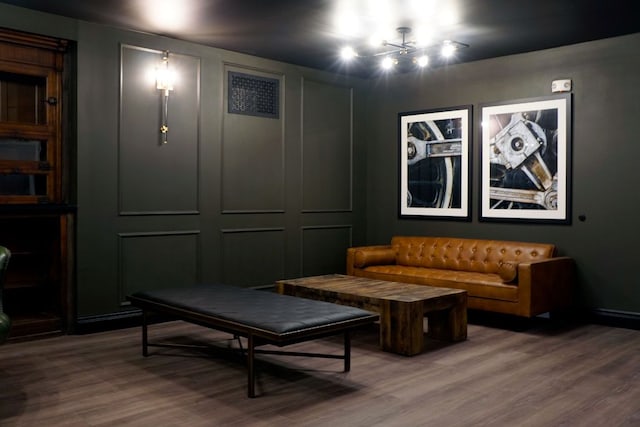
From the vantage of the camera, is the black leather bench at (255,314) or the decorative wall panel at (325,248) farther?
the decorative wall panel at (325,248)

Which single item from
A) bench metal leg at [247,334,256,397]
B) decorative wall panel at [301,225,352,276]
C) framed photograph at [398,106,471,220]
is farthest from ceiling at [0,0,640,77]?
bench metal leg at [247,334,256,397]

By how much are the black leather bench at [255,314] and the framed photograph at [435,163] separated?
9.43ft

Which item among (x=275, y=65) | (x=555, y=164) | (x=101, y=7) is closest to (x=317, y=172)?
(x=275, y=65)

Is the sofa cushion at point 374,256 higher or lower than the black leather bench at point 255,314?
higher

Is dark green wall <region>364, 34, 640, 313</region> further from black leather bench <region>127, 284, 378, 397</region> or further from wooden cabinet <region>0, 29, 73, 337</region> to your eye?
wooden cabinet <region>0, 29, 73, 337</region>

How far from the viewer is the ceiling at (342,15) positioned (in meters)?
4.25

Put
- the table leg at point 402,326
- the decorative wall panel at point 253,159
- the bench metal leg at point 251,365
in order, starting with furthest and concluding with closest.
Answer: the decorative wall panel at point 253,159 < the table leg at point 402,326 < the bench metal leg at point 251,365

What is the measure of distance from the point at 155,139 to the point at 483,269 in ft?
10.7

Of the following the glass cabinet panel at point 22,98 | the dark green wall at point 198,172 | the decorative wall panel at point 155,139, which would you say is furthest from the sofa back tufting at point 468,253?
the glass cabinet panel at point 22,98

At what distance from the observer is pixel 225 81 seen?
5.67 meters

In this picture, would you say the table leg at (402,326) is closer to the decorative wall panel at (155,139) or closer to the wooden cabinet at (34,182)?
the decorative wall panel at (155,139)

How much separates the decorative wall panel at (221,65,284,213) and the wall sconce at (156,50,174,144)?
61 centimetres

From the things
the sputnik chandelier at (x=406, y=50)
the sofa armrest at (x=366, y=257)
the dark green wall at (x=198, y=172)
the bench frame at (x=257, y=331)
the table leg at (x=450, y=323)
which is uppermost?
the sputnik chandelier at (x=406, y=50)

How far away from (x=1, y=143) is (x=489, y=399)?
389 centimetres
